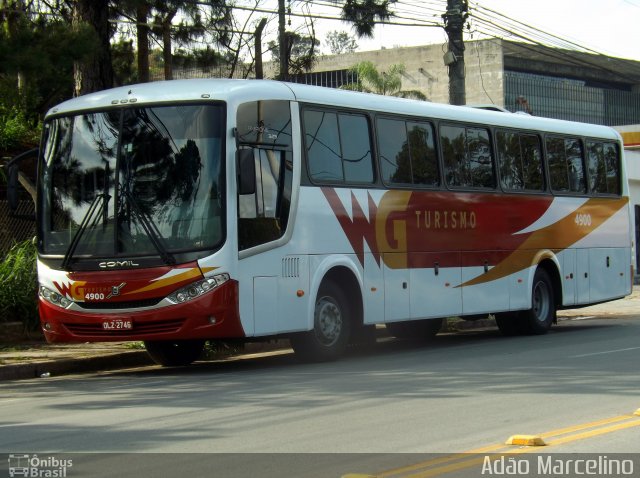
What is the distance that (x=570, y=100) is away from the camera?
268 feet

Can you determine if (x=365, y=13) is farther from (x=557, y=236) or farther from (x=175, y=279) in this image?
(x=175, y=279)

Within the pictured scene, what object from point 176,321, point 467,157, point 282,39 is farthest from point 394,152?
point 282,39

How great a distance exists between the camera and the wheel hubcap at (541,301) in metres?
20.2

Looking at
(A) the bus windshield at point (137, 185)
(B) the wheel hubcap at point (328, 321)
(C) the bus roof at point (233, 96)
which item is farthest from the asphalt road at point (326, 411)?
(C) the bus roof at point (233, 96)

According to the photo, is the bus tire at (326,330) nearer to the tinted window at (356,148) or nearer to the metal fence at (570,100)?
the tinted window at (356,148)

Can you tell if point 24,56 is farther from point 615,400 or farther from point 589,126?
point 589,126

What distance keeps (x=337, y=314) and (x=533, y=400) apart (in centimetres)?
517

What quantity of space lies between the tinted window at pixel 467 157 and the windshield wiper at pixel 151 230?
5.98 m

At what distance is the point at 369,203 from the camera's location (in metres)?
16.2

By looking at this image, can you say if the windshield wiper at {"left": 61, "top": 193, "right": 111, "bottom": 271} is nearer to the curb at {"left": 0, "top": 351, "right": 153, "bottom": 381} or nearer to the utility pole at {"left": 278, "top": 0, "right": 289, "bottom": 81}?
the curb at {"left": 0, "top": 351, "right": 153, "bottom": 381}

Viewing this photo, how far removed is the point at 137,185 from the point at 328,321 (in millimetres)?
3272

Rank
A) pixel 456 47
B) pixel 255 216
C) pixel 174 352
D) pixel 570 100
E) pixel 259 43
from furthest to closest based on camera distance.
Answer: pixel 570 100 < pixel 259 43 < pixel 456 47 < pixel 174 352 < pixel 255 216

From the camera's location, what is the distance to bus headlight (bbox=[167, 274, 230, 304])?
13.5 metres

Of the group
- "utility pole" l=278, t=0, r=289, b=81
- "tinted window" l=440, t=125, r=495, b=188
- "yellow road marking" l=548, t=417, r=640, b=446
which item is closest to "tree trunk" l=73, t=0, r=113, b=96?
"tinted window" l=440, t=125, r=495, b=188
